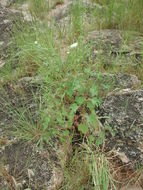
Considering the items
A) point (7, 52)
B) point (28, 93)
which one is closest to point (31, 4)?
point (7, 52)

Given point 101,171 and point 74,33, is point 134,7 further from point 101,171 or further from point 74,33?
point 101,171

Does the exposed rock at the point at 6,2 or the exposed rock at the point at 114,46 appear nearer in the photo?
the exposed rock at the point at 114,46

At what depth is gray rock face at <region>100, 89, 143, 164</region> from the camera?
1.83 metres

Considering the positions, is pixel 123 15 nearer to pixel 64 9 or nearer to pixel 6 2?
pixel 64 9

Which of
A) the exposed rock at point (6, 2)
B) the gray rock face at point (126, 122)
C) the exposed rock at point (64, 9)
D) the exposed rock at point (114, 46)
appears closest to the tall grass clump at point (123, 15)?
the exposed rock at point (114, 46)

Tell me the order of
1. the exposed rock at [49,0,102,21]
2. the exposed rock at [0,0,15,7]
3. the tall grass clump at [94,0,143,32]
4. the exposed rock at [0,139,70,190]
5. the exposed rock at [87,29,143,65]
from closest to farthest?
the exposed rock at [0,139,70,190]
the exposed rock at [87,29,143,65]
the tall grass clump at [94,0,143,32]
the exposed rock at [49,0,102,21]
the exposed rock at [0,0,15,7]

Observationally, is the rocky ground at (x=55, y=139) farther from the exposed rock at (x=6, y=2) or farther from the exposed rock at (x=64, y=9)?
the exposed rock at (x=6, y=2)

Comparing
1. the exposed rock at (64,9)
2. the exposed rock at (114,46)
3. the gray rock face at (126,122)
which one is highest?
the exposed rock at (64,9)

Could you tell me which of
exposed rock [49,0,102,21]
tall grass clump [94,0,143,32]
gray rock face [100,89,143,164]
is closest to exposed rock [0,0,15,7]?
exposed rock [49,0,102,21]

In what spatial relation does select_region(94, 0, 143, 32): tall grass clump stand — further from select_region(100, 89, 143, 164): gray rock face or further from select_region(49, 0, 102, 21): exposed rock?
select_region(100, 89, 143, 164): gray rock face

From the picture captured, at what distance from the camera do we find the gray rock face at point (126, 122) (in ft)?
5.99

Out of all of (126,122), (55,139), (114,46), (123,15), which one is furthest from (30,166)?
(123,15)

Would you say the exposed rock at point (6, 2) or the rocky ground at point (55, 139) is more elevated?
the exposed rock at point (6, 2)

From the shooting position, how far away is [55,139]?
6.25 feet
